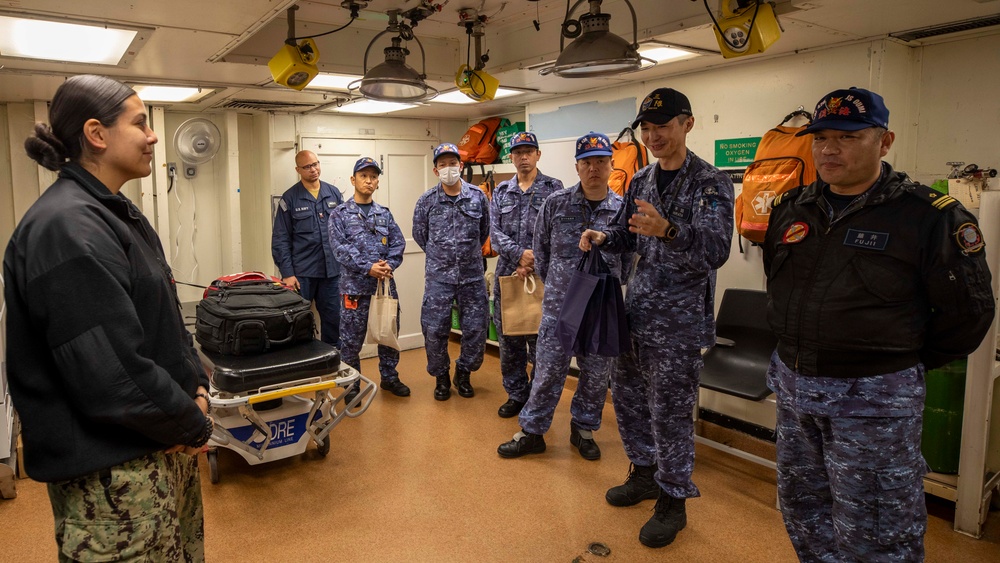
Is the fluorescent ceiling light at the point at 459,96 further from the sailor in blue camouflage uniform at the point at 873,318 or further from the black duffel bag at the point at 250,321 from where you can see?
the sailor in blue camouflage uniform at the point at 873,318

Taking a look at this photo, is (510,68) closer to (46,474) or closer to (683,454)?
(683,454)

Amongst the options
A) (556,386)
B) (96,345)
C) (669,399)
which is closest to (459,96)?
(556,386)

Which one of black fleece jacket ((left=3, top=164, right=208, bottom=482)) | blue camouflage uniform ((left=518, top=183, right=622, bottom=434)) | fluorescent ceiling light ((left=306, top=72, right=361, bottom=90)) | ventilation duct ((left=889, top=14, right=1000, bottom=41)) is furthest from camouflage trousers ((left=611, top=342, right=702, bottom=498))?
fluorescent ceiling light ((left=306, top=72, right=361, bottom=90))

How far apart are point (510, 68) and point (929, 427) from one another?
9.61ft

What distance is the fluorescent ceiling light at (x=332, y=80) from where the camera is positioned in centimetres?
406

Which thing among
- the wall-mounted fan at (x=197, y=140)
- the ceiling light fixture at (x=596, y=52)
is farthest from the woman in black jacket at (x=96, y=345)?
the wall-mounted fan at (x=197, y=140)

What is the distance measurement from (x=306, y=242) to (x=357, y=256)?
704 mm

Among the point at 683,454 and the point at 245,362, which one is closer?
the point at 683,454

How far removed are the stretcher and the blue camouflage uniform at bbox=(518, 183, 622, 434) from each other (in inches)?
36.9

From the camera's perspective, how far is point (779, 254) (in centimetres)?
207

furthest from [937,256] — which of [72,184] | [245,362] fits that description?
[245,362]

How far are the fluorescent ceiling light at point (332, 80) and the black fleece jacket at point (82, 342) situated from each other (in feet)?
8.83

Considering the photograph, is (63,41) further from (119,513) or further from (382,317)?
(119,513)

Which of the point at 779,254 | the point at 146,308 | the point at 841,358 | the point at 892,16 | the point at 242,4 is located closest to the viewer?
the point at 146,308
